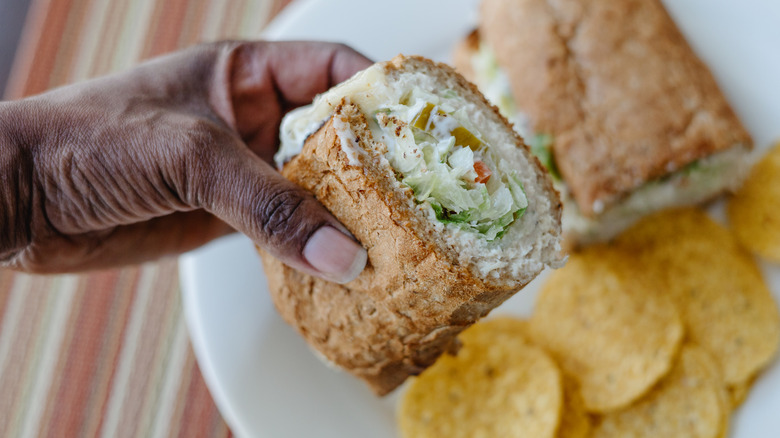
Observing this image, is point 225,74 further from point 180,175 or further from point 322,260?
point 322,260

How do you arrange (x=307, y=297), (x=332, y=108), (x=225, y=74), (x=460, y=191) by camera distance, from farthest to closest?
(x=225, y=74), (x=307, y=297), (x=332, y=108), (x=460, y=191)

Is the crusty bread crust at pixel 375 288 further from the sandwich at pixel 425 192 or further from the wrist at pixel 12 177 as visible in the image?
the wrist at pixel 12 177

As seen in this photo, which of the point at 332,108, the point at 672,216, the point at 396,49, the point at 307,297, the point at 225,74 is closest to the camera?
the point at 332,108

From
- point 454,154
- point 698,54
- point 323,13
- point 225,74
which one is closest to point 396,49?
point 323,13

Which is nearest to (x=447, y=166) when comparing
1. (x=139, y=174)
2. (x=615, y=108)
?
(x=139, y=174)

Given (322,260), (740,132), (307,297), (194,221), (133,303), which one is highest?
(740,132)

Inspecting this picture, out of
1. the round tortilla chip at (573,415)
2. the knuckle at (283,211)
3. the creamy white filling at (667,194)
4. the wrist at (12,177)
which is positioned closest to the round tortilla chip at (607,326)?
the round tortilla chip at (573,415)

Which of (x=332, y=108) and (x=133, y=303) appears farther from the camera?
(x=133, y=303)
